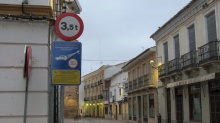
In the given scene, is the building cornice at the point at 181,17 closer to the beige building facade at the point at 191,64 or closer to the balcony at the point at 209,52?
the beige building facade at the point at 191,64

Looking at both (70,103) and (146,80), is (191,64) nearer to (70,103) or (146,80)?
(146,80)

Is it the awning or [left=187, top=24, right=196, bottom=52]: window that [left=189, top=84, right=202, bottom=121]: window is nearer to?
the awning

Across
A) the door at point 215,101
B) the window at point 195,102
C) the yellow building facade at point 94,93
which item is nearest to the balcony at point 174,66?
the window at point 195,102

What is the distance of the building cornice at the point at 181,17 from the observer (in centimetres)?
2203

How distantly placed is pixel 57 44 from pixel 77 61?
0.48m

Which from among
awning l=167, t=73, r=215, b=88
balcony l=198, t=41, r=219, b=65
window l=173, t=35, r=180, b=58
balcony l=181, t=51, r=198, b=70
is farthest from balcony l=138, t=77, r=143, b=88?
balcony l=198, t=41, r=219, b=65

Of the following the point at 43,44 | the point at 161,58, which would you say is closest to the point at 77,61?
the point at 43,44

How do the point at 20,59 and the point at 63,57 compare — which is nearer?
the point at 63,57

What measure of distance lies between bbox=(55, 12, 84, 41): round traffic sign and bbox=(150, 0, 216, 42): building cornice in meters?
14.5

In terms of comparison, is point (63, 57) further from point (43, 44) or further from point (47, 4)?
point (47, 4)

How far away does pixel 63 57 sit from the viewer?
691cm

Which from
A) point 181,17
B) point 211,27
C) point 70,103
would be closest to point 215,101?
point 211,27

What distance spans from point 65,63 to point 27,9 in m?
1.52

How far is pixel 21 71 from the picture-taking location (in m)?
7.45
